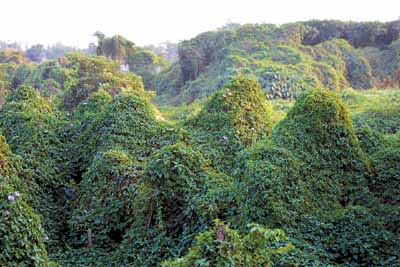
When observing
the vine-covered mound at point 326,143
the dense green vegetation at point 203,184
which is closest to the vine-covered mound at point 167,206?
the dense green vegetation at point 203,184

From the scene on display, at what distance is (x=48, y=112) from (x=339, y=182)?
19.2 ft

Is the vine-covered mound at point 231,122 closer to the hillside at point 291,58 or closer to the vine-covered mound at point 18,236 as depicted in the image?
the vine-covered mound at point 18,236

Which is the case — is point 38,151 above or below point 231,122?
below

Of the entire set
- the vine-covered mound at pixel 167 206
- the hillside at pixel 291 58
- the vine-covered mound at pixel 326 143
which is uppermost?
the hillside at pixel 291 58

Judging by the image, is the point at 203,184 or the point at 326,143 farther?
the point at 326,143

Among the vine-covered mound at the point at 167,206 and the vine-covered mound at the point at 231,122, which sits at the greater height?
the vine-covered mound at the point at 231,122

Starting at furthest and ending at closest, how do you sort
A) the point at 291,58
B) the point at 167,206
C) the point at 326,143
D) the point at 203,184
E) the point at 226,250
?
the point at 291,58
the point at 326,143
the point at 203,184
the point at 167,206
the point at 226,250

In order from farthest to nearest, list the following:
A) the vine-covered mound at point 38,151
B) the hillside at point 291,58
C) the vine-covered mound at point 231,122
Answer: the hillside at point 291,58 → the vine-covered mound at point 231,122 → the vine-covered mound at point 38,151

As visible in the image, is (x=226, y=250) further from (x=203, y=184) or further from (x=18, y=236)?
(x=203, y=184)

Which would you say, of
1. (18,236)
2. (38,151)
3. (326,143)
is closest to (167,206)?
(18,236)

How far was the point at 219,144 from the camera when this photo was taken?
25.1 feet

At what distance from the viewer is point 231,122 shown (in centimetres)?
789

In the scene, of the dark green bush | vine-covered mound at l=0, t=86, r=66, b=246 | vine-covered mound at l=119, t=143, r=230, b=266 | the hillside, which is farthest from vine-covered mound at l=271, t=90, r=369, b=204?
the hillside

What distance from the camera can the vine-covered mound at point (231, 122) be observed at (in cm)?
764
